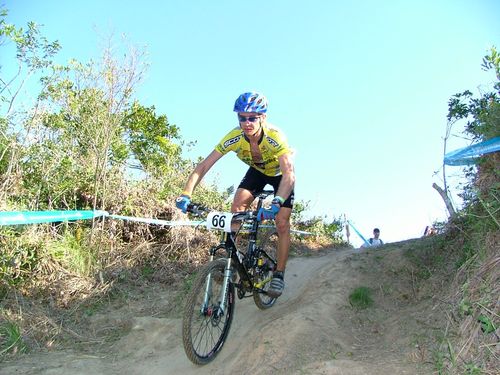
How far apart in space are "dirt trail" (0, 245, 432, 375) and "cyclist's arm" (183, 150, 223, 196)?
163cm

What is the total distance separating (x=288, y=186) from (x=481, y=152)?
1.87 metres

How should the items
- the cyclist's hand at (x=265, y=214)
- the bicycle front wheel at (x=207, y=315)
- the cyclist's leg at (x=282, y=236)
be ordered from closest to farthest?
1. the bicycle front wheel at (x=207, y=315)
2. the cyclist's hand at (x=265, y=214)
3. the cyclist's leg at (x=282, y=236)

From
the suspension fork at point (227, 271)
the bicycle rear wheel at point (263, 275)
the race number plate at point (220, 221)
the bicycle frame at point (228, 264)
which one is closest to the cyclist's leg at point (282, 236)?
the bicycle rear wheel at point (263, 275)

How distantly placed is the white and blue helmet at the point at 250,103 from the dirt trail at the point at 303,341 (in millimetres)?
2157

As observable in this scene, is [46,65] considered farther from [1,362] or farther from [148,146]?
[1,362]

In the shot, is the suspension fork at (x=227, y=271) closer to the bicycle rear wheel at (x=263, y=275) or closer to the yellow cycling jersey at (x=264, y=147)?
the bicycle rear wheel at (x=263, y=275)

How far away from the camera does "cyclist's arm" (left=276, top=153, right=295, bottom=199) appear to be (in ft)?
15.5

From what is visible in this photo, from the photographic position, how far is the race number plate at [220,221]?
4.16 meters

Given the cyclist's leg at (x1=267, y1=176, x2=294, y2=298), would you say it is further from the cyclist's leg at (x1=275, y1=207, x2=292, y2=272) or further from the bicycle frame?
the bicycle frame

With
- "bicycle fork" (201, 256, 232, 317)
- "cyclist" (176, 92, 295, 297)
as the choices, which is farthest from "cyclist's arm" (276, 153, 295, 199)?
"bicycle fork" (201, 256, 232, 317)

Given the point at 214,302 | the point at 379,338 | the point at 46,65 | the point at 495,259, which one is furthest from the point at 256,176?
Result: the point at 46,65

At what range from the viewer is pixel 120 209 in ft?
25.2

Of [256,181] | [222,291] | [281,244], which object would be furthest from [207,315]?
[256,181]

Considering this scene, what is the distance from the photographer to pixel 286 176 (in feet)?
15.9
